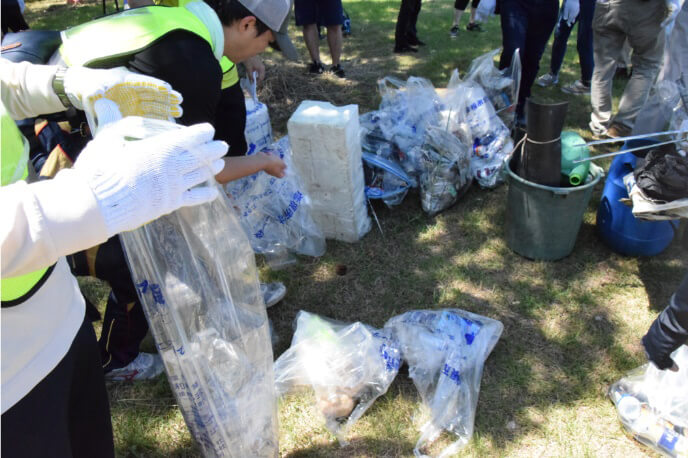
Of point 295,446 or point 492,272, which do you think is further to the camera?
point 492,272

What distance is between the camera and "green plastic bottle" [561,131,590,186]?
258 cm

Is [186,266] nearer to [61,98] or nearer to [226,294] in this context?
[226,294]

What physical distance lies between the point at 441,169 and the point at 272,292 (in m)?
1.38

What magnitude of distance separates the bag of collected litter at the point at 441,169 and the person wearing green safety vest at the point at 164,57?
1.33 meters

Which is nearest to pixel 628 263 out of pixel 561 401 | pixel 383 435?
pixel 561 401

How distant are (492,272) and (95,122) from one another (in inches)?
86.8

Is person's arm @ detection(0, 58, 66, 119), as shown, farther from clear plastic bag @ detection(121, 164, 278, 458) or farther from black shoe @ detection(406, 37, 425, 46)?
black shoe @ detection(406, 37, 425, 46)

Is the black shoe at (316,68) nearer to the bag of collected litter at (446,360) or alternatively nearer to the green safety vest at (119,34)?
the bag of collected litter at (446,360)

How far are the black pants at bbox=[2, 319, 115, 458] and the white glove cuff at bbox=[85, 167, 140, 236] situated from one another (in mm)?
487

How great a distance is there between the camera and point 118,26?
1531mm

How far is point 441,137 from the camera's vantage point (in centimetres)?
323

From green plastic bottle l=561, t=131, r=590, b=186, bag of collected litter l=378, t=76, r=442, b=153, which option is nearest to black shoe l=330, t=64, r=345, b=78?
bag of collected litter l=378, t=76, r=442, b=153

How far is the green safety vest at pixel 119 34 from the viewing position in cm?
148

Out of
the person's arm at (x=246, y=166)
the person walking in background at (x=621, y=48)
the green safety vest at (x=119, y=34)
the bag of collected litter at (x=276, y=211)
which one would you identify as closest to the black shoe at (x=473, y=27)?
the person walking in background at (x=621, y=48)
